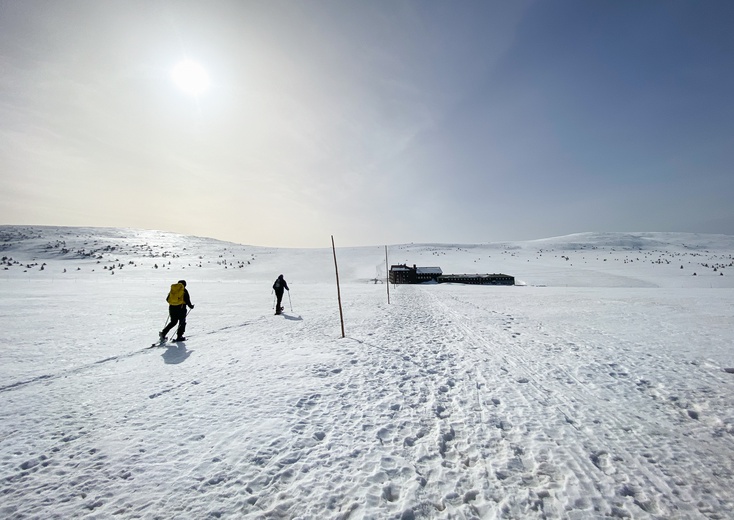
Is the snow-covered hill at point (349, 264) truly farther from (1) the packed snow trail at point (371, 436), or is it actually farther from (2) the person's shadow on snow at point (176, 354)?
(1) the packed snow trail at point (371, 436)

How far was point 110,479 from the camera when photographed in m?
3.55

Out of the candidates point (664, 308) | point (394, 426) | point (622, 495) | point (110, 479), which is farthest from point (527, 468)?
point (664, 308)

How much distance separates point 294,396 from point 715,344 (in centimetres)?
1319

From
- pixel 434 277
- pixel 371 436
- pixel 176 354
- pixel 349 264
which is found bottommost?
pixel 434 277

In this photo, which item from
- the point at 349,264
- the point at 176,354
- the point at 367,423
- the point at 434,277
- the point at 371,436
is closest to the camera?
the point at 371,436

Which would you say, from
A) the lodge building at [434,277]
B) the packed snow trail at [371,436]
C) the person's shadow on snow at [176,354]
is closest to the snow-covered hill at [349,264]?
the lodge building at [434,277]

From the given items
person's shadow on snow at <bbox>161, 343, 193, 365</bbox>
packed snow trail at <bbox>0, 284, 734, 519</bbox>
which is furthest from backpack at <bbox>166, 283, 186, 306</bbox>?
packed snow trail at <bbox>0, 284, 734, 519</bbox>

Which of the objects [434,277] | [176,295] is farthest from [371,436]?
[434,277]

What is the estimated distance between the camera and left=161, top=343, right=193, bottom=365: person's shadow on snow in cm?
812

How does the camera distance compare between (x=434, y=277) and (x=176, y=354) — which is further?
(x=434, y=277)

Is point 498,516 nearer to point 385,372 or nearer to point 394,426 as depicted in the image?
point 394,426

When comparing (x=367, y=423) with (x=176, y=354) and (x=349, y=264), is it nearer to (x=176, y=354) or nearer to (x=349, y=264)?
(x=176, y=354)

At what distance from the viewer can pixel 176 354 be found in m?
8.80

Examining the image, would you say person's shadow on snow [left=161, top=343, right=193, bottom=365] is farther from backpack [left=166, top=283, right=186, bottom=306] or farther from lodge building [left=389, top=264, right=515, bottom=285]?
lodge building [left=389, top=264, right=515, bottom=285]
